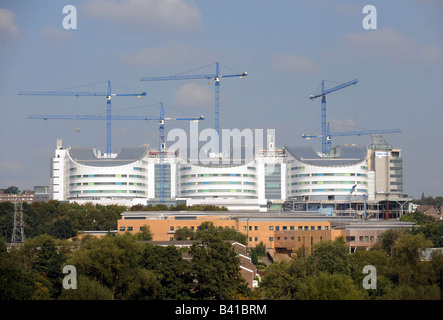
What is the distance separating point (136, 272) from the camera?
2238 inches

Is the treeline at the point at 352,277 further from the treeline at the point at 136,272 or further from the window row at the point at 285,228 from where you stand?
the window row at the point at 285,228

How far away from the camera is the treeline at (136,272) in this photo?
54812 mm

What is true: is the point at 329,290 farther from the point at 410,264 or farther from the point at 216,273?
the point at 410,264

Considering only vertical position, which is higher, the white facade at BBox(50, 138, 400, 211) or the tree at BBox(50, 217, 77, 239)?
the white facade at BBox(50, 138, 400, 211)

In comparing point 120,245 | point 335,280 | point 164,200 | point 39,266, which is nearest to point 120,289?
point 120,245

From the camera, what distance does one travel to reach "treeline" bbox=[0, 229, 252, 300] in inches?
2158

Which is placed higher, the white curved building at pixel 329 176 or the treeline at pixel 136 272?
the white curved building at pixel 329 176

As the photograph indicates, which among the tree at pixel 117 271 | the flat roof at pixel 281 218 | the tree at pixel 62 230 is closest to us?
the tree at pixel 117 271

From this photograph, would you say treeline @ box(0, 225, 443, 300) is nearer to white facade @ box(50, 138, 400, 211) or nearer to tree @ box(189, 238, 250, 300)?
tree @ box(189, 238, 250, 300)

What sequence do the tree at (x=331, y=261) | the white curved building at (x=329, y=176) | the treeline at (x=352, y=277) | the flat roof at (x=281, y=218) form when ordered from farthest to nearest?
the white curved building at (x=329, y=176) → the flat roof at (x=281, y=218) → the tree at (x=331, y=261) → the treeline at (x=352, y=277)

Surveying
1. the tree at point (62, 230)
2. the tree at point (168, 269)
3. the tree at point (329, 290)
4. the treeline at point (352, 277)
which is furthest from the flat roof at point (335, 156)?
the tree at point (329, 290)

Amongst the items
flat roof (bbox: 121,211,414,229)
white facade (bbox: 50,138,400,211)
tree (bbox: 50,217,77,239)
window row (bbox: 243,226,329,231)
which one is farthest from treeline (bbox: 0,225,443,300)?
white facade (bbox: 50,138,400,211)
